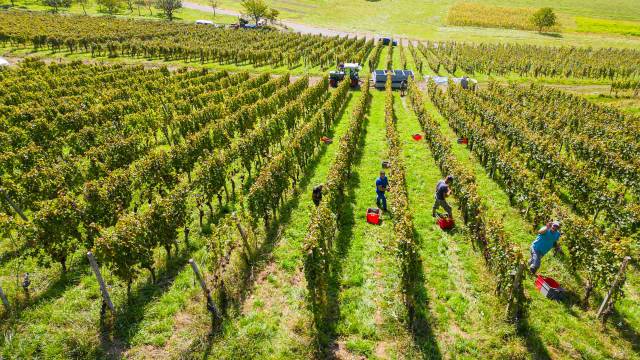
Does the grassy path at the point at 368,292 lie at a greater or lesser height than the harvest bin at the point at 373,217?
lesser

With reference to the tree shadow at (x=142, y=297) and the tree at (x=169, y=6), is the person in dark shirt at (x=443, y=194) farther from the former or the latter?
the tree at (x=169, y=6)

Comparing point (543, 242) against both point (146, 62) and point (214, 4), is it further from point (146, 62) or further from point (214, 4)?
point (214, 4)

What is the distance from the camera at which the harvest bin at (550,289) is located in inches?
431

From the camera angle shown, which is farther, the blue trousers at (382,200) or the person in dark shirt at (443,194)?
the blue trousers at (382,200)

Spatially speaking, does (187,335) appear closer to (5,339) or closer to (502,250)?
(5,339)

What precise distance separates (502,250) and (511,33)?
9308cm

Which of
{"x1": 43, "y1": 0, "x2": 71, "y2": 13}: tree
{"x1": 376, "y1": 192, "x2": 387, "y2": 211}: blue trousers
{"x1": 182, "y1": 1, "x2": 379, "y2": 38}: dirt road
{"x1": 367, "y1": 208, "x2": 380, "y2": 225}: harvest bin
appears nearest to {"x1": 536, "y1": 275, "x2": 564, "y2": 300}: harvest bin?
{"x1": 367, "y1": 208, "x2": 380, "y2": 225}: harvest bin

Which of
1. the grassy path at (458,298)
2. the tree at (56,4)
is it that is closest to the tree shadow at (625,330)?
the grassy path at (458,298)

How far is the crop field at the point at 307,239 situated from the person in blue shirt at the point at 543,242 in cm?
54

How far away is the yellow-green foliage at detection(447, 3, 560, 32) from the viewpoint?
298 ft

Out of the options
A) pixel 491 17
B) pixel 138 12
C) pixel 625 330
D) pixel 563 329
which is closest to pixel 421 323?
pixel 563 329

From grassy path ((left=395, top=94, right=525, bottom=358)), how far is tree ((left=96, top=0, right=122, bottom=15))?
112557 mm

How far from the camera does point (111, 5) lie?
317 ft

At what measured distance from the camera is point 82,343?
9273 mm
